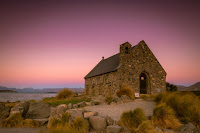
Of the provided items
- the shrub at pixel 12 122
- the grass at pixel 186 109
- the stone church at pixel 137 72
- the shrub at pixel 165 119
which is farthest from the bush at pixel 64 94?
the shrub at pixel 165 119

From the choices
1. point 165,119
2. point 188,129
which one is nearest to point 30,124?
point 165,119

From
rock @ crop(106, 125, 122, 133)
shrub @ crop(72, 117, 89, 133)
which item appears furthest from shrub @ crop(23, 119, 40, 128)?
rock @ crop(106, 125, 122, 133)

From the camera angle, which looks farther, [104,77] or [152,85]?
[104,77]

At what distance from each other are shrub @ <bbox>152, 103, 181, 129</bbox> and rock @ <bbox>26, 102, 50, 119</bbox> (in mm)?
6017

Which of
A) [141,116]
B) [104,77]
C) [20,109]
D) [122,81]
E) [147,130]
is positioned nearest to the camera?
[147,130]

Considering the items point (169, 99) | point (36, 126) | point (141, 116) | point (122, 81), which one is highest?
point (122, 81)

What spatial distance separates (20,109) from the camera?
8.60 metres

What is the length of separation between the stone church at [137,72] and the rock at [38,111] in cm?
998

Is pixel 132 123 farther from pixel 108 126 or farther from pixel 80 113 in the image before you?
pixel 80 113

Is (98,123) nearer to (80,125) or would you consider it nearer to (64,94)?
(80,125)

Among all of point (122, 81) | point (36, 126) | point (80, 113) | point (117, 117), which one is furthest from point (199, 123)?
point (122, 81)

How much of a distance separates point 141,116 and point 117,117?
126 centimetres

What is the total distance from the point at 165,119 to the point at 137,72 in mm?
12460

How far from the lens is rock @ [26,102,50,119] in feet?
28.6
